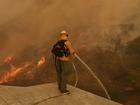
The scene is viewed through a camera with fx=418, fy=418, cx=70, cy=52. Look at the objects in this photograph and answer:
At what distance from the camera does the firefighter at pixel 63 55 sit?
16.4 metres

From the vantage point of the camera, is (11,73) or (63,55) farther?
(11,73)

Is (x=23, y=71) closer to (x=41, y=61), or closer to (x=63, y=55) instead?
(x=41, y=61)

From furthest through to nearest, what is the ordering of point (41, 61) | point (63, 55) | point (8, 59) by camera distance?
point (8, 59), point (41, 61), point (63, 55)

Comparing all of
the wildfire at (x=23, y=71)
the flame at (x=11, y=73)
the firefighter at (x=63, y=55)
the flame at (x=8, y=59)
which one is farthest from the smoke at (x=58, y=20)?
the firefighter at (x=63, y=55)

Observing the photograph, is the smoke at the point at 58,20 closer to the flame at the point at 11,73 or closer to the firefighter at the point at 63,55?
the flame at the point at 11,73

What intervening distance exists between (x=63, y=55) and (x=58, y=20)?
151ft

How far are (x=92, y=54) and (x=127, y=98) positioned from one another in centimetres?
1107

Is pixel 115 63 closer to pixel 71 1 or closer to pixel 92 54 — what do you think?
pixel 92 54

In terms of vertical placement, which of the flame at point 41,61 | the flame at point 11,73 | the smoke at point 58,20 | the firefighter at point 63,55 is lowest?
the firefighter at point 63,55

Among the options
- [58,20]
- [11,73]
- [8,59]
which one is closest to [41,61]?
[11,73]

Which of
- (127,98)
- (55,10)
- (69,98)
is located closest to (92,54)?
(127,98)

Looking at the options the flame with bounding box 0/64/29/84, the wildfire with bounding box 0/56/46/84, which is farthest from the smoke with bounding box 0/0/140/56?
the flame with bounding box 0/64/29/84

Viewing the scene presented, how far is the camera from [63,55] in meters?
16.5

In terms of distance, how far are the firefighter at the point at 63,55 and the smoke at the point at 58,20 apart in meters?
33.1
